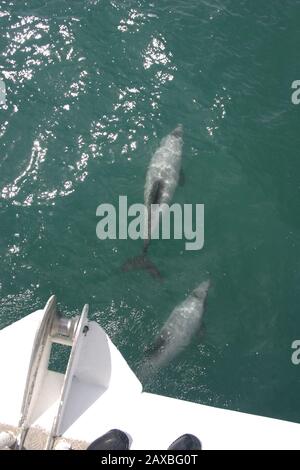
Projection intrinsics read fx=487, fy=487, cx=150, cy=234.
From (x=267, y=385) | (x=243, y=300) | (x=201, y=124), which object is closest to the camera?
(x=267, y=385)

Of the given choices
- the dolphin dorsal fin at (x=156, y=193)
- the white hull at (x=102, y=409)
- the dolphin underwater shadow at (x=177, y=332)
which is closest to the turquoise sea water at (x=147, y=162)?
the dolphin underwater shadow at (x=177, y=332)

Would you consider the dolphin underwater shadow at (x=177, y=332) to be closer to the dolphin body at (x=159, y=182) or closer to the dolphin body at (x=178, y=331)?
the dolphin body at (x=178, y=331)

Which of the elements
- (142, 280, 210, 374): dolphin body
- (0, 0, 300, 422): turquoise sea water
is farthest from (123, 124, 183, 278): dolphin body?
(142, 280, 210, 374): dolphin body

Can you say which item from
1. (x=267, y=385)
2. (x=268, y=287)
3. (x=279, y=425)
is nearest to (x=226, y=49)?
(x=268, y=287)

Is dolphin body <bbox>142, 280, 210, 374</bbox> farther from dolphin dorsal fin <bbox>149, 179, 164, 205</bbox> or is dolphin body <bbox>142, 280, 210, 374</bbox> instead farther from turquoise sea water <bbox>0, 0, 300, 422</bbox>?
dolphin dorsal fin <bbox>149, 179, 164, 205</bbox>

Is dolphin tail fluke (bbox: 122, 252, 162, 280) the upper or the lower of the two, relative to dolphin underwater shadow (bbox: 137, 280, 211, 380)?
upper

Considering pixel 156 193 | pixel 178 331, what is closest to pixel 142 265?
pixel 178 331

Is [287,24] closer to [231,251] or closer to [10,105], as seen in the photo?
[231,251]
